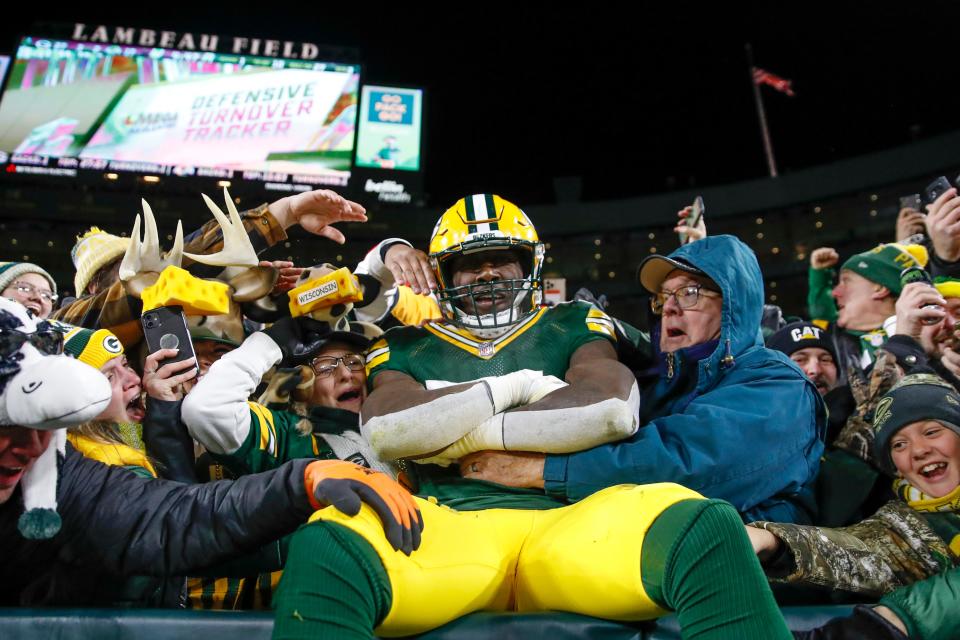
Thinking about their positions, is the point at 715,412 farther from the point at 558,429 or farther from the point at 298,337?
the point at 298,337

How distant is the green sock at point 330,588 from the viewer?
1581mm

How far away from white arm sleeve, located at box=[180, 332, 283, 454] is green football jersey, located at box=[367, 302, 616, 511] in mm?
449

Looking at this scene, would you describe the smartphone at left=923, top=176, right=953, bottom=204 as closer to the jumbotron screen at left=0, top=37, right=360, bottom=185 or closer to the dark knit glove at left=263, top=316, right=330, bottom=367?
the dark knit glove at left=263, top=316, right=330, bottom=367

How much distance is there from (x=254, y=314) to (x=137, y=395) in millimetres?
708

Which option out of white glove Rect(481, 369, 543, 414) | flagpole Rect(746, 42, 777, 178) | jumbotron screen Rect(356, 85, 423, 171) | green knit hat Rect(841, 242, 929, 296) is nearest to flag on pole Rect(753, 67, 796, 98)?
flagpole Rect(746, 42, 777, 178)

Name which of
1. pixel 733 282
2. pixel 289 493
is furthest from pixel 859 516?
pixel 289 493

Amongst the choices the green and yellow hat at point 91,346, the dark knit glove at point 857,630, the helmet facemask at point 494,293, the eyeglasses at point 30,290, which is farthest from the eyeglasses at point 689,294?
the eyeglasses at point 30,290

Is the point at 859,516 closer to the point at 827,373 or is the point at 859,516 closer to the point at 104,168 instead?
the point at 827,373

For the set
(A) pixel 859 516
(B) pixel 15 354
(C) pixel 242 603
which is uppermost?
(B) pixel 15 354

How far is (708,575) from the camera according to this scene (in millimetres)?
1641

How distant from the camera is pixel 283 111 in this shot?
691 inches

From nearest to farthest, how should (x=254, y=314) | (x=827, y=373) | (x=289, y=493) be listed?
1. (x=289, y=493)
2. (x=254, y=314)
3. (x=827, y=373)

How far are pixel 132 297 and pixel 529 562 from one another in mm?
2102

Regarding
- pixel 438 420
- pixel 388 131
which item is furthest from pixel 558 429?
pixel 388 131
